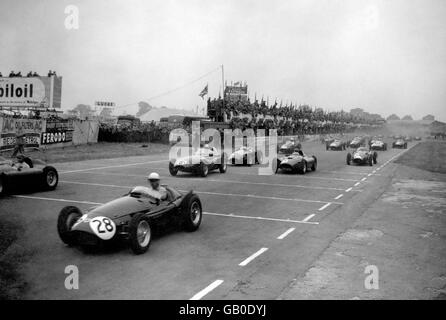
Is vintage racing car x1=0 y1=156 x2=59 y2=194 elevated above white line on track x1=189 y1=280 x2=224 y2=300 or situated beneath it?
elevated above

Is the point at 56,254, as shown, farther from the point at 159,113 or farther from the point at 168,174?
the point at 159,113

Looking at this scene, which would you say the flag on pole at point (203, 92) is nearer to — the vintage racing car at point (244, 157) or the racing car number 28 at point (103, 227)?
the vintage racing car at point (244, 157)

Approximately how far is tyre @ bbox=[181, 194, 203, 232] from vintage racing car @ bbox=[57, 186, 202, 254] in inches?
10.6

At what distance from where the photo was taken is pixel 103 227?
24.5 ft

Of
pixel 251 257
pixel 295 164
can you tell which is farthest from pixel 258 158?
pixel 251 257

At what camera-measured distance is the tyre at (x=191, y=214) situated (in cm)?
938

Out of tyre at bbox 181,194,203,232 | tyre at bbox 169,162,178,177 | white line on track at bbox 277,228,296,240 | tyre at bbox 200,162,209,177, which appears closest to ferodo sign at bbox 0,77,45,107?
tyre at bbox 169,162,178,177

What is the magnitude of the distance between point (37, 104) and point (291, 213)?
112ft

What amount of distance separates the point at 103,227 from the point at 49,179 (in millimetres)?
7980

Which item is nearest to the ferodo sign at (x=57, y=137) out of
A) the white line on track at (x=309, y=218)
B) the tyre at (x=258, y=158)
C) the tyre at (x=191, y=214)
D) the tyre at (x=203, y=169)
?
the tyre at (x=258, y=158)

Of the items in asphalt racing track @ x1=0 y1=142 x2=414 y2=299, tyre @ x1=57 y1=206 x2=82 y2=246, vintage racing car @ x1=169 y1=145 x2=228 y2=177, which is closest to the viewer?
asphalt racing track @ x1=0 y1=142 x2=414 y2=299

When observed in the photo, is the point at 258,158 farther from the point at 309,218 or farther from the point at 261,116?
the point at 261,116

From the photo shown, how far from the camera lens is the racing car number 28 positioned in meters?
7.39

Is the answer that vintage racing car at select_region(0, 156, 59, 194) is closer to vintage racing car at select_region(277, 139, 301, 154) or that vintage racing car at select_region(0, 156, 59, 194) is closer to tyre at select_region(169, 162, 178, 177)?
tyre at select_region(169, 162, 178, 177)
